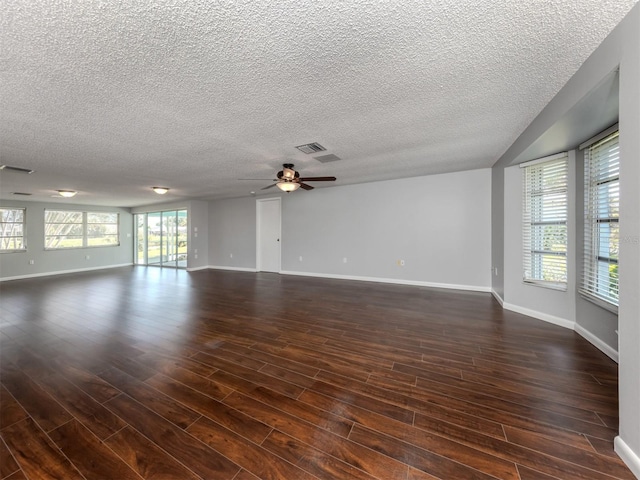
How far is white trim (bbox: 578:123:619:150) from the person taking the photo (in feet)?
7.22

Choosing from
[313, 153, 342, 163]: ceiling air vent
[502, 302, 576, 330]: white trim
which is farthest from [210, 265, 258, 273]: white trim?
[502, 302, 576, 330]: white trim

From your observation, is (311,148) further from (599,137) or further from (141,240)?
(141,240)

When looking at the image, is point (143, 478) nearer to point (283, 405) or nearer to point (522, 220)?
point (283, 405)

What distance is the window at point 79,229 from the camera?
24.3 ft

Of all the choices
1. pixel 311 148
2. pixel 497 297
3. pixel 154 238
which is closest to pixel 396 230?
pixel 497 297

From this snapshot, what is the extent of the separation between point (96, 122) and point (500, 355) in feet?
14.7

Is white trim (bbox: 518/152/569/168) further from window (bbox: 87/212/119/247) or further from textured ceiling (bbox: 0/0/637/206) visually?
window (bbox: 87/212/119/247)

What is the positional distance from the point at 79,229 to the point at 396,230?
32.3ft

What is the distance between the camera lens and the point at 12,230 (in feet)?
22.1

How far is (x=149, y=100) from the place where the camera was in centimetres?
203

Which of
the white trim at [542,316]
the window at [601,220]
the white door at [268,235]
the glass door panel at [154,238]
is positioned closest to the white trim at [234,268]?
the white door at [268,235]

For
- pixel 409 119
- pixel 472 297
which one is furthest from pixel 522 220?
pixel 409 119

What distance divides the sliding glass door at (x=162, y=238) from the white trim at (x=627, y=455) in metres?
8.96

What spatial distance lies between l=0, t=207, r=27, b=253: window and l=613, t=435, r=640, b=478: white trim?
1125 centimetres
